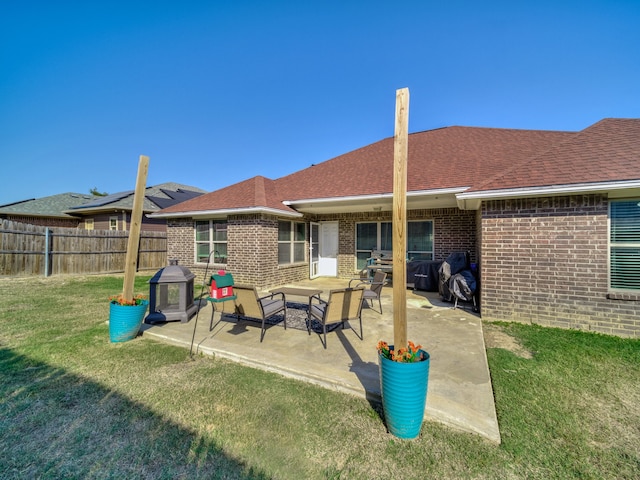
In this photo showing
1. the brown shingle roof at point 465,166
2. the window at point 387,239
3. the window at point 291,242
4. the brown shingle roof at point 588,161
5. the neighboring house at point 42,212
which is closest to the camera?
the brown shingle roof at point 588,161

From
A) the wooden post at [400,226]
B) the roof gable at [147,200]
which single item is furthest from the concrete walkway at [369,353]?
the roof gable at [147,200]

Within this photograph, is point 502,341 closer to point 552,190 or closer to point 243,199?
point 552,190

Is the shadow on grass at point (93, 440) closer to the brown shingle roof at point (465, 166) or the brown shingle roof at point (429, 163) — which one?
the brown shingle roof at point (465, 166)

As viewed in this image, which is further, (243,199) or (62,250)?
(62,250)

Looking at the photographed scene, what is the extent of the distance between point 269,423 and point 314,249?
9.03 m

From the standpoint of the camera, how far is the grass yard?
202 centimetres

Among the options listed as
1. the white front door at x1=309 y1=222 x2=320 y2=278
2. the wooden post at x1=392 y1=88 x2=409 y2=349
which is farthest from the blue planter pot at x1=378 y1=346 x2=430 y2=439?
the white front door at x1=309 y1=222 x2=320 y2=278

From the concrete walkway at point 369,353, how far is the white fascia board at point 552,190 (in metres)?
2.52

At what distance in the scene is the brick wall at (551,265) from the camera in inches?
192

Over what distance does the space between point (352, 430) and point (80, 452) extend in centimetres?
218

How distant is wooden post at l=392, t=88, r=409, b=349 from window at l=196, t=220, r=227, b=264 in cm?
809

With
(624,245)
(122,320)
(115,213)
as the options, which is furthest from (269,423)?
(115,213)

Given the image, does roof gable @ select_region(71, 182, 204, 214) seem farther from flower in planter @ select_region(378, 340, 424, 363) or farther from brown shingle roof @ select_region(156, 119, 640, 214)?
flower in planter @ select_region(378, 340, 424, 363)

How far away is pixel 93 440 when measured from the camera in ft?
7.54
